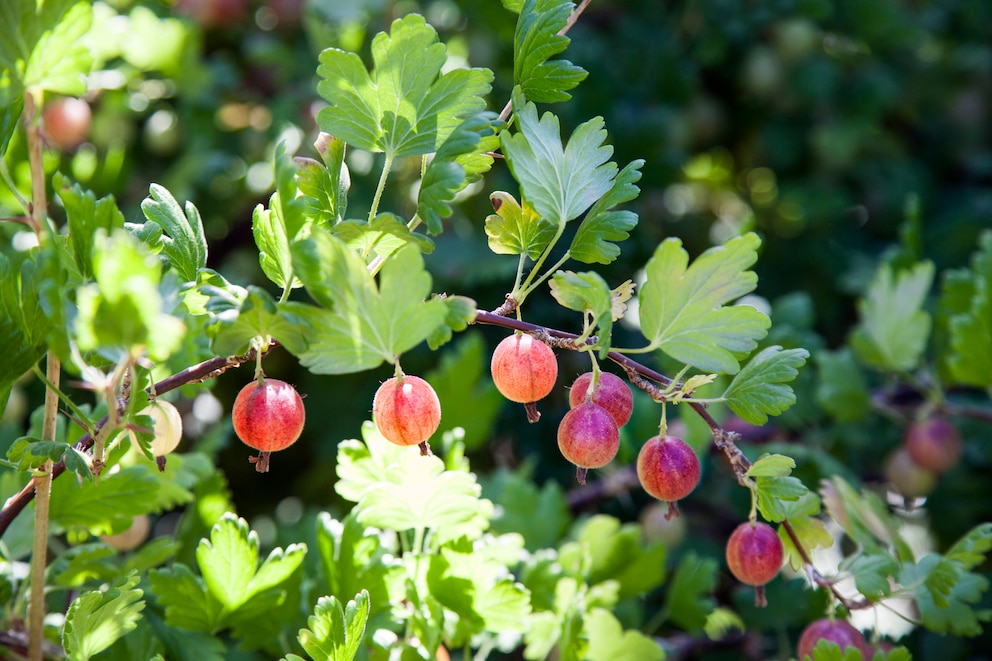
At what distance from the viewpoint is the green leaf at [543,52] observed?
1.90 ft

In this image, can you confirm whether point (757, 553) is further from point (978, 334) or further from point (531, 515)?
point (978, 334)

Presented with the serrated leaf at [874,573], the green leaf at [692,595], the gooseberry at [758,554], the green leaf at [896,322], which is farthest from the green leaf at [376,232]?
the green leaf at [896,322]

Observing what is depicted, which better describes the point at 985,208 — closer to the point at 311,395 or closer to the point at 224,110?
the point at 311,395

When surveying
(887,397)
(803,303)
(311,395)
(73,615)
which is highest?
(73,615)

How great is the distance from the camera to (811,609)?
94 centimetres

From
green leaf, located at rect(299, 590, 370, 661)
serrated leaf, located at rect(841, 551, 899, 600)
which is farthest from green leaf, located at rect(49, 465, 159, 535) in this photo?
serrated leaf, located at rect(841, 551, 899, 600)

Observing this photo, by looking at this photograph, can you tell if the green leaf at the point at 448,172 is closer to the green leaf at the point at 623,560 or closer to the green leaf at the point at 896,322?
the green leaf at the point at 623,560

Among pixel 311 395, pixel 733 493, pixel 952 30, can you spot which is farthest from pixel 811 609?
pixel 952 30

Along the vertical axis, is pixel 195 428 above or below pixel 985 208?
below

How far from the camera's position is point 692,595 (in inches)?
38.9

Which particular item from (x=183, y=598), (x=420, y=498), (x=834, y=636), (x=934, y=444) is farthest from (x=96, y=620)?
(x=934, y=444)

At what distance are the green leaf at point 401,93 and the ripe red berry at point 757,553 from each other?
1.21 ft

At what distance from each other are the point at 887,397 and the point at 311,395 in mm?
872

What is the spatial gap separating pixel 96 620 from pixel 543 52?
46 cm
